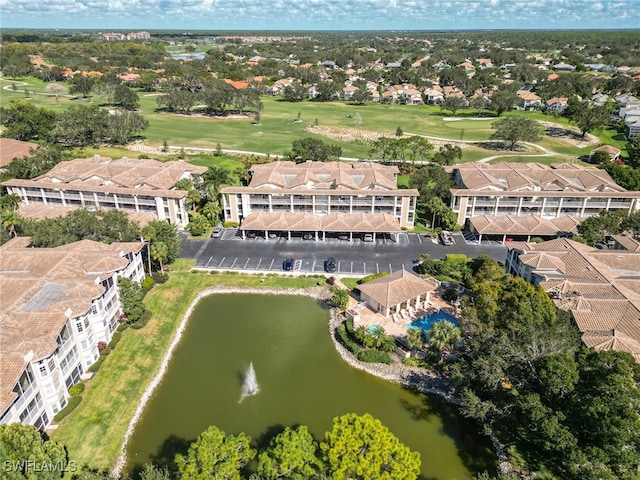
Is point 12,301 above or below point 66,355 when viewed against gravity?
above

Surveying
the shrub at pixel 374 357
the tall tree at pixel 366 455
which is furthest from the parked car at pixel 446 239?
the tall tree at pixel 366 455

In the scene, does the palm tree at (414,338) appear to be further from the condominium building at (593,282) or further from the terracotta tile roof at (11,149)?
the terracotta tile roof at (11,149)

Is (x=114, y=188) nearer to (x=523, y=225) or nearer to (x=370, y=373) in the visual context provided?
(x=370, y=373)

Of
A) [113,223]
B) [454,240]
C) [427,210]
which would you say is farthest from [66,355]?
[427,210]

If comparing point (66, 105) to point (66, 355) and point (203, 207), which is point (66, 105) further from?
→ point (66, 355)

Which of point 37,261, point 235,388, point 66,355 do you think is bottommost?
point 235,388

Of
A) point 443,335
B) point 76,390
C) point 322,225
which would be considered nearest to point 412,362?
point 443,335

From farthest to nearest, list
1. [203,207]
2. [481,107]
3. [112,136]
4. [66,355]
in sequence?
1. [481,107]
2. [112,136]
3. [203,207]
4. [66,355]
